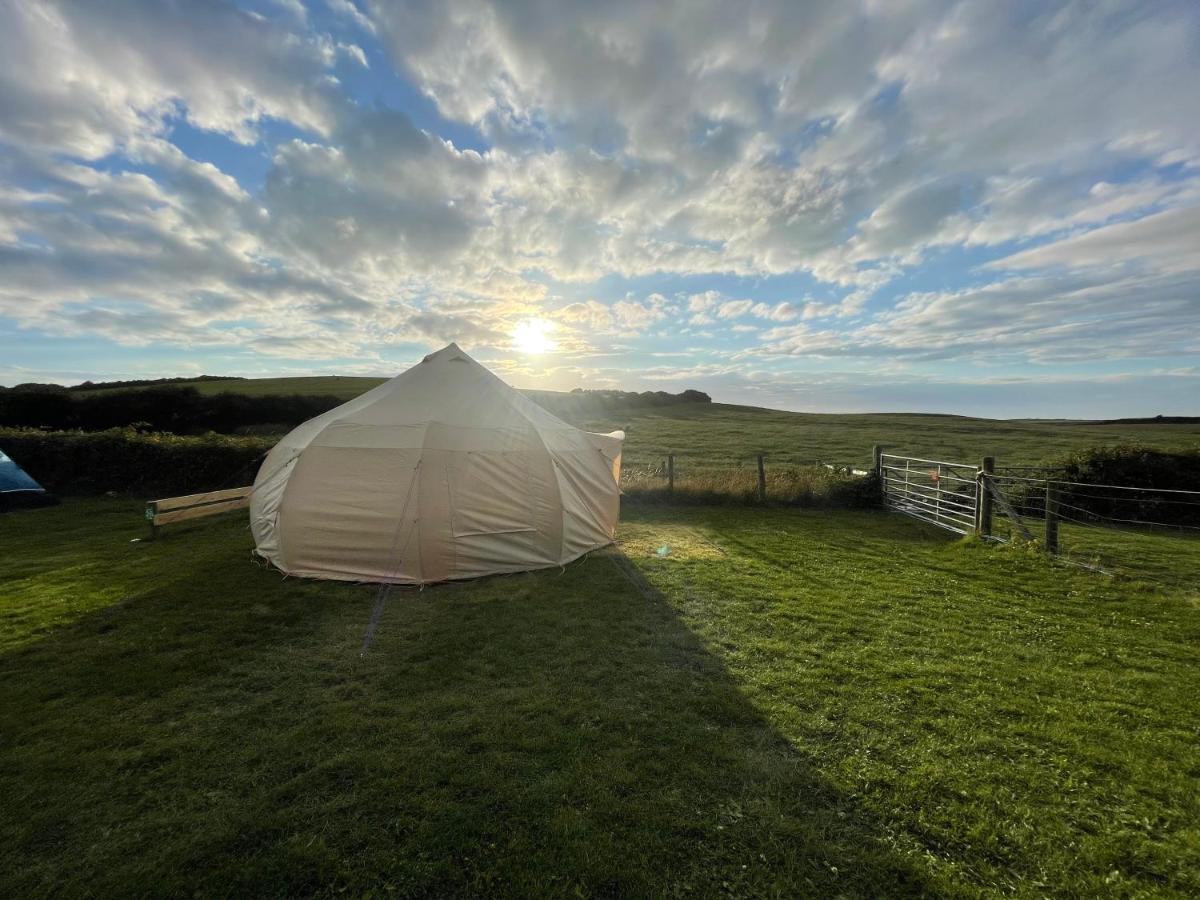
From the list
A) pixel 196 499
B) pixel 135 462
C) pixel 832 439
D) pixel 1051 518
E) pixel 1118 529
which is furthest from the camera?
pixel 832 439

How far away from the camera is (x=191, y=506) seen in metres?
11.3

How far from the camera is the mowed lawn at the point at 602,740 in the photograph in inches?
109

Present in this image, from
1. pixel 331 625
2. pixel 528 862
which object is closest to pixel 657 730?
pixel 528 862

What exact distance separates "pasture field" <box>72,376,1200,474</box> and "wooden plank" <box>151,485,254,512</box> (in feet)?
35.7

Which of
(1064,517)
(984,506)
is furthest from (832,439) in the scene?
(984,506)

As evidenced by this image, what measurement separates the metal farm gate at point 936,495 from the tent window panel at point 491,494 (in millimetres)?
8602

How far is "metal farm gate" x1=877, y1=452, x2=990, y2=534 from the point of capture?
10.9m

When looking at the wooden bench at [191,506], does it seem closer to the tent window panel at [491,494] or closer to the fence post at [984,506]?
the tent window panel at [491,494]

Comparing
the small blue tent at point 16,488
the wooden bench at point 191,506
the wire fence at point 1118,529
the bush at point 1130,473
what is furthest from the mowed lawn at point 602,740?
the bush at point 1130,473

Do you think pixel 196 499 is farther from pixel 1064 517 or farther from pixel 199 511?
pixel 1064 517

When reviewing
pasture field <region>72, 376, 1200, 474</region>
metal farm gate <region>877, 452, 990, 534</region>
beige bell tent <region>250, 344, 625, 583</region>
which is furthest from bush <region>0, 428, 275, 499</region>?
metal farm gate <region>877, 452, 990, 534</region>

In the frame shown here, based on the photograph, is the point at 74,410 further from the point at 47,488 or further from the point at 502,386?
the point at 502,386

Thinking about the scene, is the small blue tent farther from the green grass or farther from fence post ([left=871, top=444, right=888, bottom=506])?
fence post ([left=871, top=444, right=888, bottom=506])

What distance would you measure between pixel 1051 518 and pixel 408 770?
9.98 metres
